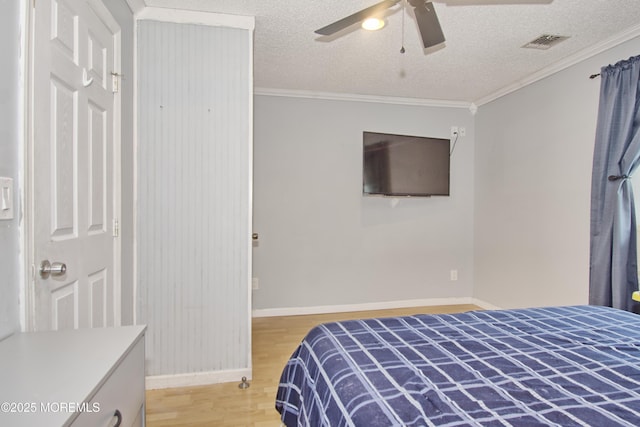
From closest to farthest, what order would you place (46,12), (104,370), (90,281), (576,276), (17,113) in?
(104,370)
(17,113)
(46,12)
(90,281)
(576,276)

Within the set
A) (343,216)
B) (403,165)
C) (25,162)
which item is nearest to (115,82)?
(25,162)

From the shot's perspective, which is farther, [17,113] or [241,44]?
[241,44]

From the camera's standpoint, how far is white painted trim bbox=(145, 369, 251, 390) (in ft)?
7.55

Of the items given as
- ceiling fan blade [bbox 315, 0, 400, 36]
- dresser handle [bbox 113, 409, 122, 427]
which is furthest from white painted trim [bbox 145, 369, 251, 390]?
ceiling fan blade [bbox 315, 0, 400, 36]

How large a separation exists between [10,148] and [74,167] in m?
0.40

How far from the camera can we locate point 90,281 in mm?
1655

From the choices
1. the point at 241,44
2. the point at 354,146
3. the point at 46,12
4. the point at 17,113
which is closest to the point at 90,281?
the point at 17,113

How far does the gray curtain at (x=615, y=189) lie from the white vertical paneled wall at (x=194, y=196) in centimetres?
251

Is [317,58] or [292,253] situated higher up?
[317,58]

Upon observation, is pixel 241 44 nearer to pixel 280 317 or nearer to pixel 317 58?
pixel 317 58

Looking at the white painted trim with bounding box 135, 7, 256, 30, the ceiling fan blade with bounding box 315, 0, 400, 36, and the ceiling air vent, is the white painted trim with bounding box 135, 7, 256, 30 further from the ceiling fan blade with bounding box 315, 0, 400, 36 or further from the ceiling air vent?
the ceiling air vent

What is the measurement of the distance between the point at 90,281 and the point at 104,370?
3.17 ft

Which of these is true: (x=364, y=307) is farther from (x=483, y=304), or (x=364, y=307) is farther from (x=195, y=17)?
(x=195, y=17)

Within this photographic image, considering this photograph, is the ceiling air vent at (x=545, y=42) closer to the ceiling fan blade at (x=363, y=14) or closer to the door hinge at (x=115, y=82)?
the ceiling fan blade at (x=363, y=14)
